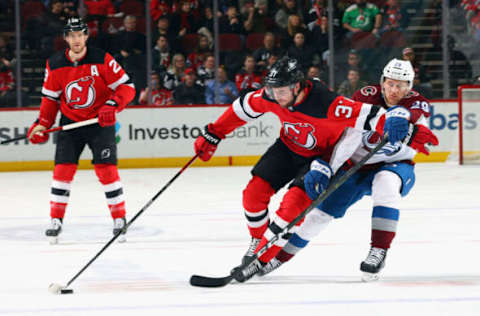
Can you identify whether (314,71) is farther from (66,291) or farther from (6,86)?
(66,291)

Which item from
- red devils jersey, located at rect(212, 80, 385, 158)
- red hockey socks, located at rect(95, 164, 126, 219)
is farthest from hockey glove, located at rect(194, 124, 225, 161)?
red hockey socks, located at rect(95, 164, 126, 219)

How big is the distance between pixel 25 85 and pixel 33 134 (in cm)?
452

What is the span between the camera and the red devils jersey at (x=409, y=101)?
3297 mm

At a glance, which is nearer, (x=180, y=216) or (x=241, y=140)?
(x=180, y=216)

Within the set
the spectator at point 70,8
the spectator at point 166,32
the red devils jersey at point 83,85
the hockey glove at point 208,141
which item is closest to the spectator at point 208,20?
the spectator at point 166,32

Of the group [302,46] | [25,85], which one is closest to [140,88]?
[25,85]

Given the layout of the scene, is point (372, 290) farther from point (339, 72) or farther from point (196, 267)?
point (339, 72)

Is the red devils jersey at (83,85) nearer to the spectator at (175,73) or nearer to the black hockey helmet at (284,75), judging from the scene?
the black hockey helmet at (284,75)

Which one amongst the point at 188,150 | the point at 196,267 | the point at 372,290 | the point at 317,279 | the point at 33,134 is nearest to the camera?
the point at 372,290

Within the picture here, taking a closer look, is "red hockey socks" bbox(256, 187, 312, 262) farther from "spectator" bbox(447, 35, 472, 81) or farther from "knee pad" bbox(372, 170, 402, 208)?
"spectator" bbox(447, 35, 472, 81)

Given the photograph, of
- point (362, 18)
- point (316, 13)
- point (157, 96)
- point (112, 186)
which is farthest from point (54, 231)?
point (362, 18)

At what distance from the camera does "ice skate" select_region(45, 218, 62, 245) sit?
438 cm

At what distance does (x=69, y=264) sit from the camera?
3793mm

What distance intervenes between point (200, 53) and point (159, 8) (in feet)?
2.29
